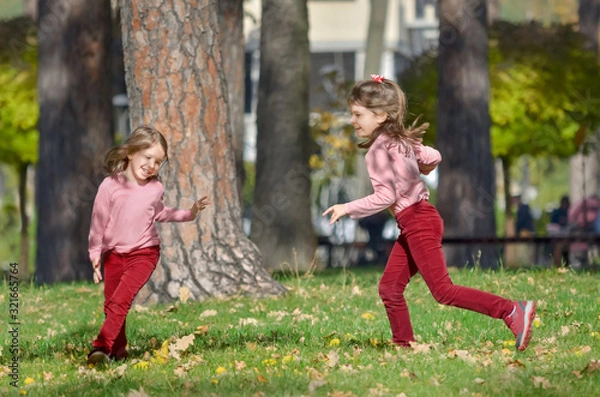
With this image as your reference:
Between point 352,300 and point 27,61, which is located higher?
point 27,61

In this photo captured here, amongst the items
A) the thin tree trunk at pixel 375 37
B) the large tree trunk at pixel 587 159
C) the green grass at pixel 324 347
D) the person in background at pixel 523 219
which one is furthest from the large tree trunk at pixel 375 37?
the green grass at pixel 324 347

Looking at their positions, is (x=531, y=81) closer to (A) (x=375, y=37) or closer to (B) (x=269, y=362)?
(A) (x=375, y=37)

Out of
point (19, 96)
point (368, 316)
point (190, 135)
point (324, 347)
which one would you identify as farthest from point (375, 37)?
point (324, 347)

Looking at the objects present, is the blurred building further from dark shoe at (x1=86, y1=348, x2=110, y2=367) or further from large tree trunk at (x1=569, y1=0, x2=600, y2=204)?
dark shoe at (x1=86, y1=348, x2=110, y2=367)

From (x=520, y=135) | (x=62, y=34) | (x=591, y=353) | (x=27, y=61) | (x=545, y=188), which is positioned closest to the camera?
(x=591, y=353)

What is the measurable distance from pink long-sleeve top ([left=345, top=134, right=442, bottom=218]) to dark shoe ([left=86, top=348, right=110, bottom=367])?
170 cm

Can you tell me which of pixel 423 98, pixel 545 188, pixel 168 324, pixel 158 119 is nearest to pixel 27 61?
pixel 423 98

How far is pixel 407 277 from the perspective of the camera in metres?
7.71

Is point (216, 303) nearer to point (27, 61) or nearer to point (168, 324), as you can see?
point (168, 324)

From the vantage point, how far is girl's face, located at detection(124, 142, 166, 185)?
25.5ft

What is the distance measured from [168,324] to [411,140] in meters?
2.88

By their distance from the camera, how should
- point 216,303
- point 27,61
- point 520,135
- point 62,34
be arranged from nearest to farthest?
point 216,303 < point 62,34 < point 27,61 < point 520,135

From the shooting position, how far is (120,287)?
7699 millimetres

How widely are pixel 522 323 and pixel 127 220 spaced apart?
7.85ft
